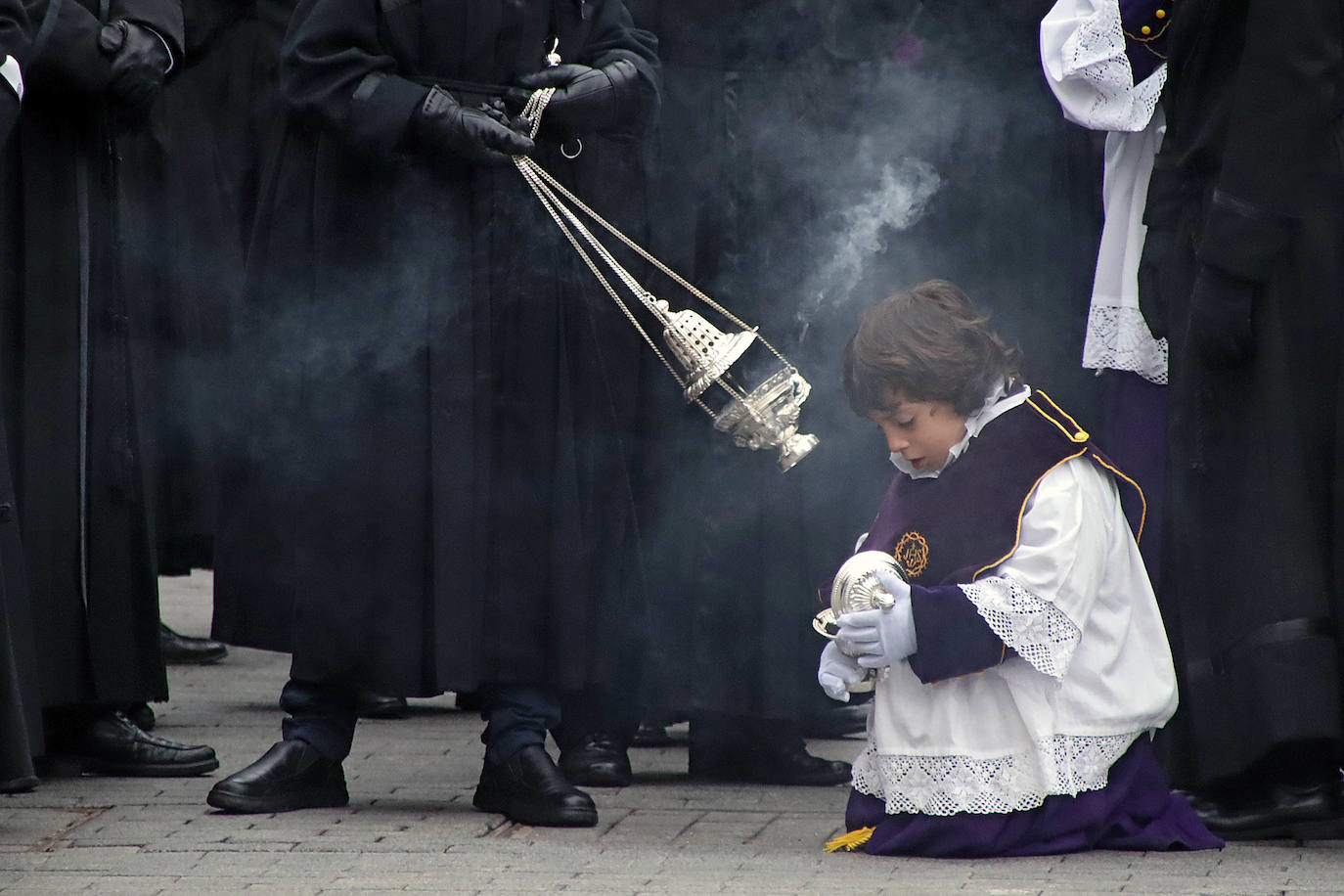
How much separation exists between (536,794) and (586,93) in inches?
58.1

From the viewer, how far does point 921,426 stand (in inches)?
167

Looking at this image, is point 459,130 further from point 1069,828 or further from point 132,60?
point 1069,828

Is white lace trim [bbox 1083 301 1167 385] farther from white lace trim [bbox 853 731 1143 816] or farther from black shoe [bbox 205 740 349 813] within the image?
black shoe [bbox 205 740 349 813]

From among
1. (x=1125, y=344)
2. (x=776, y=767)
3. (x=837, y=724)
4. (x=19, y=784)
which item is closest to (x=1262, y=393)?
(x=1125, y=344)

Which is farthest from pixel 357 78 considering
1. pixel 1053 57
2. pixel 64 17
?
pixel 1053 57

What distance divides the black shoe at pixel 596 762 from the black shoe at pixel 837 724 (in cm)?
76

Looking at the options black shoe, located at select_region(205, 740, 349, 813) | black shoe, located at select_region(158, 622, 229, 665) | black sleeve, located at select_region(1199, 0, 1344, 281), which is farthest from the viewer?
black shoe, located at select_region(158, 622, 229, 665)

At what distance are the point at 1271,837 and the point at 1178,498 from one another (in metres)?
0.71

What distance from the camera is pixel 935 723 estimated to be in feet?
13.6

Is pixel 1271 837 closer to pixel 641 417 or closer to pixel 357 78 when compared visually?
pixel 641 417

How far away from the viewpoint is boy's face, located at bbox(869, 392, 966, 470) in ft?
13.9

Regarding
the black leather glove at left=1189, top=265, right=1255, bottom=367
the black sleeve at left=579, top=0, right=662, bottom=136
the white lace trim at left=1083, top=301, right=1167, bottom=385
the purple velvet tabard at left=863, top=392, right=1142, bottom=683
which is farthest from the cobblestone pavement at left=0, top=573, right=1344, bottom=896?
the black sleeve at left=579, top=0, right=662, bottom=136

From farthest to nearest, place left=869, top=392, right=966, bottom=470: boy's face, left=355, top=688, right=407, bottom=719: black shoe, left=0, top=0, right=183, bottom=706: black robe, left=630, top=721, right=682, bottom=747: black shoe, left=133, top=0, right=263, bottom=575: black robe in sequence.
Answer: left=133, top=0, right=263, bottom=575: black robe
left=355, top=688, right=407, bottom=719: black shoe
left=630, top=721, right=682, bottom=747: black shoe
left=0, top=0, right=183, bottom=706: black robe
left=869, top=392, right=966, bottom=470: boy's face

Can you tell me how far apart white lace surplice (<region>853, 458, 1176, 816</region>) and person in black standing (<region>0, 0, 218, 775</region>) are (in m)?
1.79
